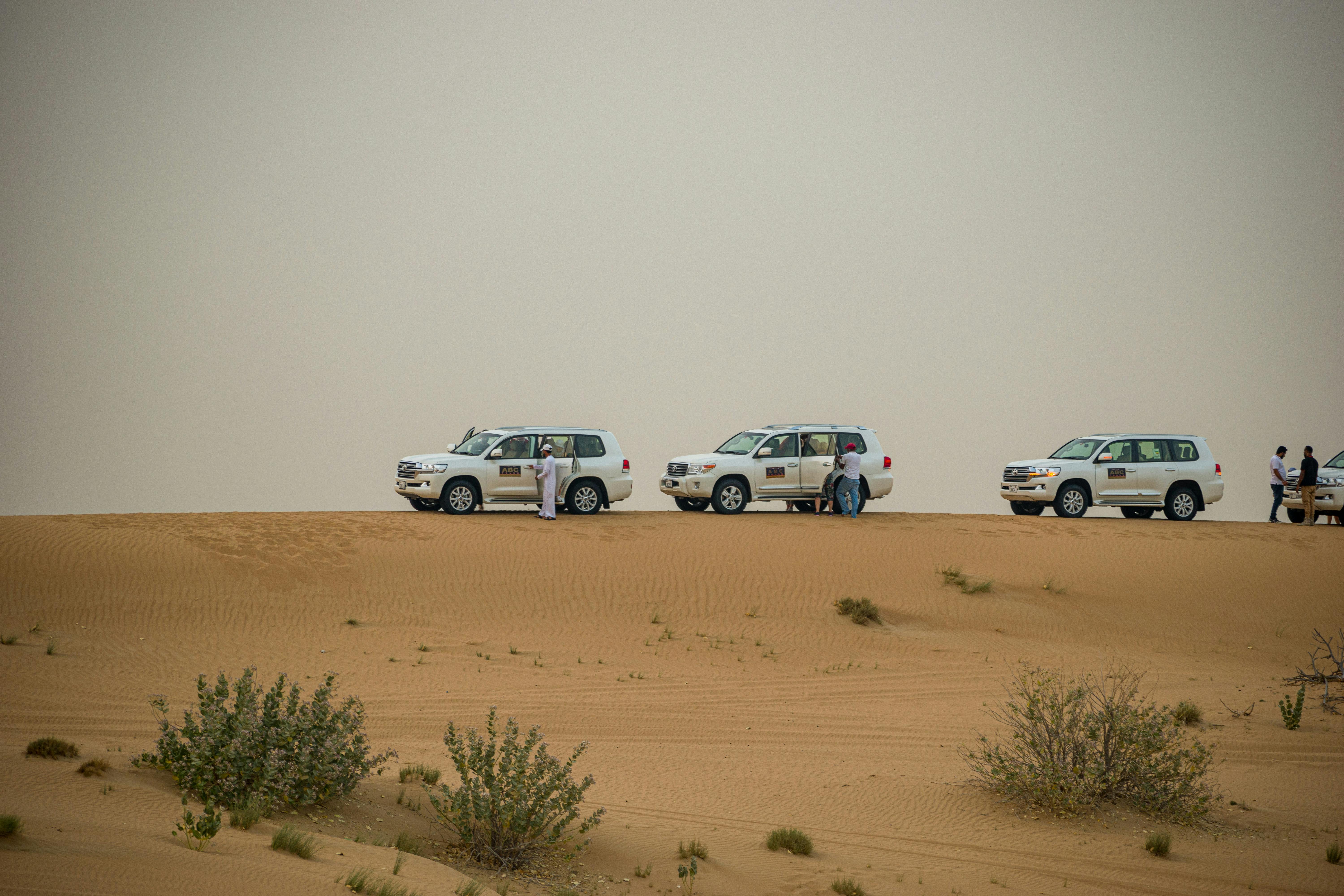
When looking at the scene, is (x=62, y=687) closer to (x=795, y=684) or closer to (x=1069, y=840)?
(x=795, y=684)

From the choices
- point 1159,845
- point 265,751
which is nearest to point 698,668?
point 1159,845

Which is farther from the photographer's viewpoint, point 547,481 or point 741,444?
point 741,444

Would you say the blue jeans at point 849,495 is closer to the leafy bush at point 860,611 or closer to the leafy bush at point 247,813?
the leafy bush at point 860,611

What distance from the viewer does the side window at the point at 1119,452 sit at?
26.2 metres

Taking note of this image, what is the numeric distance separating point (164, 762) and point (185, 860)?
2.52 meters

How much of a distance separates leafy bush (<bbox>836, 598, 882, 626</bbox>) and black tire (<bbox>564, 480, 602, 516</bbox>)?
7.23m

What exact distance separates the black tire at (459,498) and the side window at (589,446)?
8.24ft

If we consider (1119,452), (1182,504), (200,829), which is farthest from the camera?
(1182,504)

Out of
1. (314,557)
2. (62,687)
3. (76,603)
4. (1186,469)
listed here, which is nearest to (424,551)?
(314,557)

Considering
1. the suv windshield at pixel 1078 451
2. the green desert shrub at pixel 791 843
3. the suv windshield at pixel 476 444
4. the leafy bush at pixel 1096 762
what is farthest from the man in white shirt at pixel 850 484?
the green desert shrub at pixel 791 843

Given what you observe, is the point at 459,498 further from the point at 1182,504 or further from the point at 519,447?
the point at 1182,504

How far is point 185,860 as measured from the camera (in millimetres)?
5477

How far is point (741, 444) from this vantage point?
25781 millimetres

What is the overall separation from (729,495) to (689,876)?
18388mm
